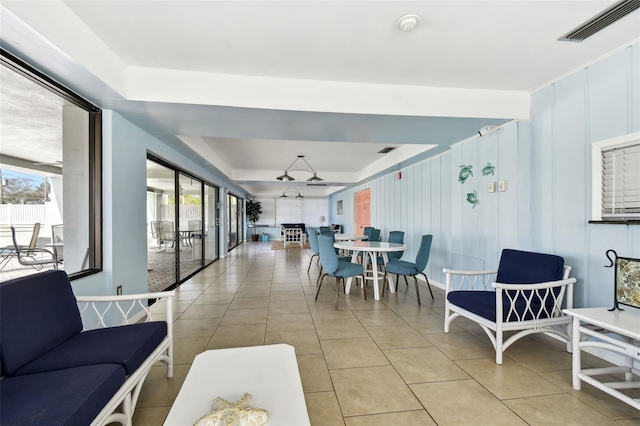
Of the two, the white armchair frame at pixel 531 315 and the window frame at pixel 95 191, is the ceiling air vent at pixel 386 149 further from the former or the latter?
the window frame at pixel 95 191

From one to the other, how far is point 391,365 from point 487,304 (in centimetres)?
109

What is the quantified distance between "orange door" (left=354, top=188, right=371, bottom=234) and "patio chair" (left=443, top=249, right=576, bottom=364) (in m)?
6.00

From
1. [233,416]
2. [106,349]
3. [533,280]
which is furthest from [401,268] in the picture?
[106,349]

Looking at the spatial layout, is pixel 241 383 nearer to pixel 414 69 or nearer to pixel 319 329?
pixel 319 329

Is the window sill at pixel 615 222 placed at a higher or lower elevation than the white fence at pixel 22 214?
lower

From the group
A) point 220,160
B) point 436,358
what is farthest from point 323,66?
point 220,160

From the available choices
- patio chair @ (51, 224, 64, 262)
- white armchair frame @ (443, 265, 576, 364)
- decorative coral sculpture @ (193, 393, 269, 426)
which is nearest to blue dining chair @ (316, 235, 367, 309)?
white armchair frame @ (443, 265, 576, 364)

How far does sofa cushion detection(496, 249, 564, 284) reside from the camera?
251 cm

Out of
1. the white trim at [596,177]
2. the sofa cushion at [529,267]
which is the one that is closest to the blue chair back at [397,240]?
the sofa cushion at [529,267]

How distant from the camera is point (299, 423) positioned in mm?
1172

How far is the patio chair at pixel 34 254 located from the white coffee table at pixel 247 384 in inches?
63.7

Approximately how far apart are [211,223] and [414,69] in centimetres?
627

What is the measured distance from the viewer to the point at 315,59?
2441 mm

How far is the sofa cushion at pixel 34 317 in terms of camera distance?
4.57 ft
